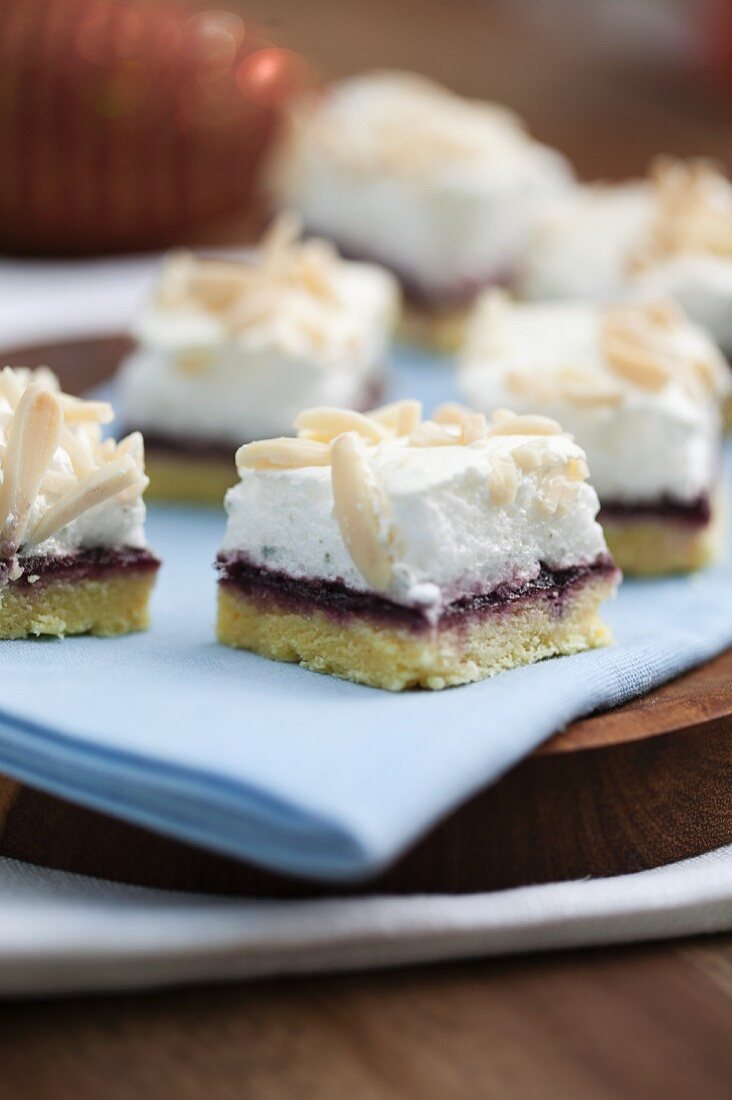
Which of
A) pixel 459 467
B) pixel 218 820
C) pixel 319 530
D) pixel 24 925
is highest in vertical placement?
pixel 459 467

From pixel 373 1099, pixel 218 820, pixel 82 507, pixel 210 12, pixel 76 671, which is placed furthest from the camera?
pixel 210 12

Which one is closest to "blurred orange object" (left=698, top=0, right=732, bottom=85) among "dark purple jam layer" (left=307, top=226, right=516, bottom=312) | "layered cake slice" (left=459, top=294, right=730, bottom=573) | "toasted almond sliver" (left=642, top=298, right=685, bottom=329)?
"dark purple jam layer" (left=307, top=226, right=516, bottom=312)

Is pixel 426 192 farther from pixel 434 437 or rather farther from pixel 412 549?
pixel 412 549

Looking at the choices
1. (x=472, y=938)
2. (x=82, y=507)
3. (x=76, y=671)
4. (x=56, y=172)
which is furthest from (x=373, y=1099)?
(x=56, y=172)

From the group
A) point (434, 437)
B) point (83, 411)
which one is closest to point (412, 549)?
point (434, 437)

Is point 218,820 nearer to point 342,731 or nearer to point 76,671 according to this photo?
point 342,731

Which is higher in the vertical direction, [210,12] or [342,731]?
[210,12]

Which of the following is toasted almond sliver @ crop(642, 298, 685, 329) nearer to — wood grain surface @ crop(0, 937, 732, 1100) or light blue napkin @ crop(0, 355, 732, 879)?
light blue napkin @ crop(0, 355, 732, 879)
